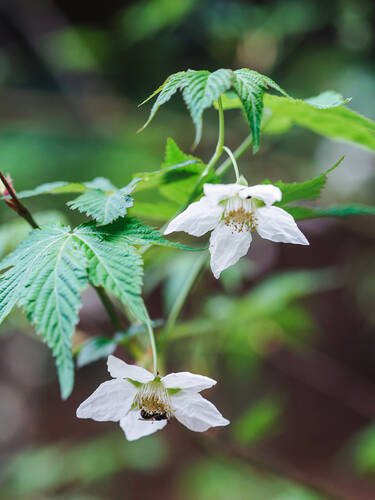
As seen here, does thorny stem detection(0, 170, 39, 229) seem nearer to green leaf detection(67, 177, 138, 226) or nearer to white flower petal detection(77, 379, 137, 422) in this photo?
green leaf detection(67, 177, 138, 226)

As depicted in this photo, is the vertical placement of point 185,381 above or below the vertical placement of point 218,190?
below

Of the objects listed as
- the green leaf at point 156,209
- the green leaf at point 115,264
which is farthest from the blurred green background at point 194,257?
the green leaf at point 115,264

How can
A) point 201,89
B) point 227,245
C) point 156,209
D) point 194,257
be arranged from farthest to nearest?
point 194,257 → point 156,209 → point 227,245 → point 201,89

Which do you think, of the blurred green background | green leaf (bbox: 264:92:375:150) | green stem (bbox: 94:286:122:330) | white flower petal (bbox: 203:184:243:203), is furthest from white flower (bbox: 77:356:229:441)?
the blurred green background

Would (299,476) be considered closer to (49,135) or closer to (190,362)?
(190,362)

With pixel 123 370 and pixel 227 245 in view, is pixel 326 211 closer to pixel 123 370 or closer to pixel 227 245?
pixel 227 245

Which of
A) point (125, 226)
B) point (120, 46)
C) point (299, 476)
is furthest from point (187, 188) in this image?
point (120, 46)

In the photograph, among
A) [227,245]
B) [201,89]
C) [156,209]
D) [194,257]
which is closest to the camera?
[201,89]

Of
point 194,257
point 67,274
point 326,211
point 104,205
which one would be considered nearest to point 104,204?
point 104,205
